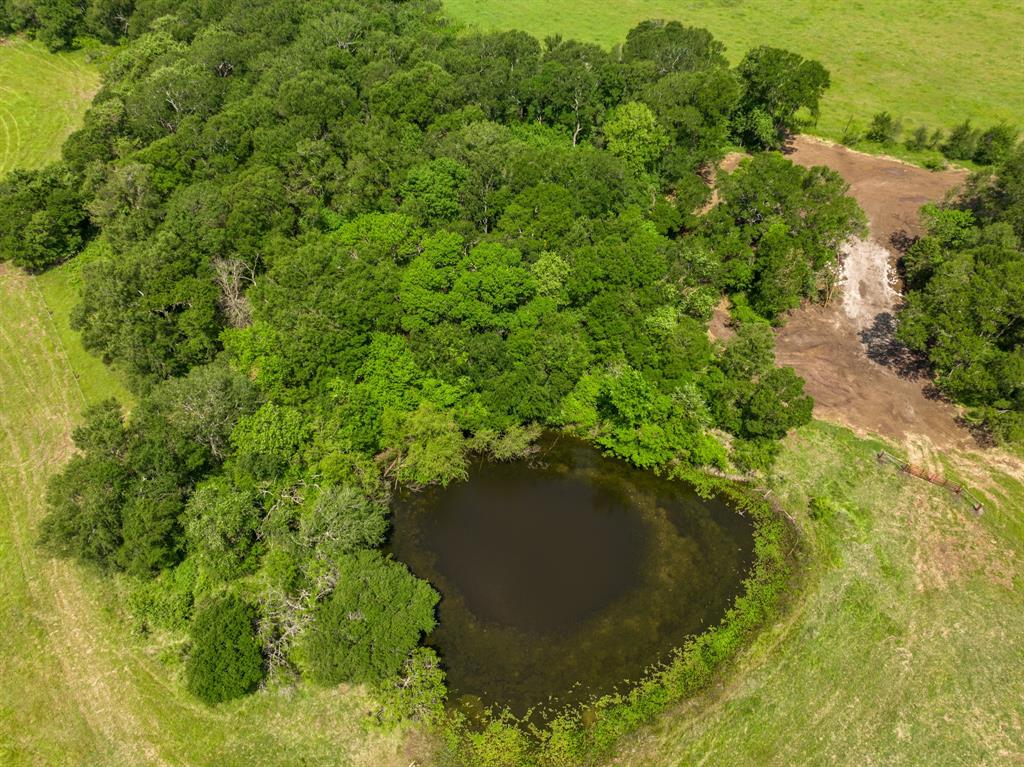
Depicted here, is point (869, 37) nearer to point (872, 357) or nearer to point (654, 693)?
point (872, 357)

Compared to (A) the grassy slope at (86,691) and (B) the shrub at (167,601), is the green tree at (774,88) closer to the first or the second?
(B) the shrub at (167,601)

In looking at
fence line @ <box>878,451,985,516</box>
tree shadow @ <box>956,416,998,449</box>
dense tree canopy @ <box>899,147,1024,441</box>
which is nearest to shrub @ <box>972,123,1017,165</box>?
dense tree canopy @ <box>899,147,1024,441</box>

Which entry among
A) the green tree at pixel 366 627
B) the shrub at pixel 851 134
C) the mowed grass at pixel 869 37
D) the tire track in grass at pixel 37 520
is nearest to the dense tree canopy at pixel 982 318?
the shrub at pixel 851 134

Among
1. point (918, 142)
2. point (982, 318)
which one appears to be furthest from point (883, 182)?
point (982, 318)

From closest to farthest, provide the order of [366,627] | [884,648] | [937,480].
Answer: [366,627] < [884,648] < [937,480]

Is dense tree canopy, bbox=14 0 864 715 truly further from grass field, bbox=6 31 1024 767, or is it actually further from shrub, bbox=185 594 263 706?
grass field, bbox=6 31 1024 767

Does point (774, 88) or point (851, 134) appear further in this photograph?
point (851, 134)
